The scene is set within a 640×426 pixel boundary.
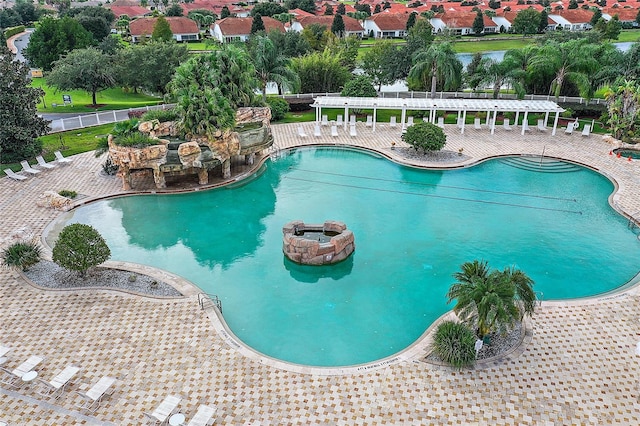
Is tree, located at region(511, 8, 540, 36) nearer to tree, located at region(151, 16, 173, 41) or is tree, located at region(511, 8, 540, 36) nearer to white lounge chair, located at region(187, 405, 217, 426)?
tree, located at region(151, 16, 173, 41)

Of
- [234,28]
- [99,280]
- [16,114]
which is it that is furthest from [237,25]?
[99,280]

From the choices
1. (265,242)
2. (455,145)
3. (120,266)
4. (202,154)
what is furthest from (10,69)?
(455,145)

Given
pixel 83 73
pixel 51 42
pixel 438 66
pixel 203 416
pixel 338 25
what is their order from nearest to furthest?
pixel 203 416, pixel 438 66, pixel 83 73, pixel 51 42, pixel 338 25

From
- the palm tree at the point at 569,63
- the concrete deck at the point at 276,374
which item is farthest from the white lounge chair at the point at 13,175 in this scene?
the palm tree at the point at 569,63

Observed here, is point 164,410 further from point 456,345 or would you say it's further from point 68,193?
point 68,193

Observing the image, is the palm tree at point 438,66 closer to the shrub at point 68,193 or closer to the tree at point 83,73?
the tree at point 83,73
